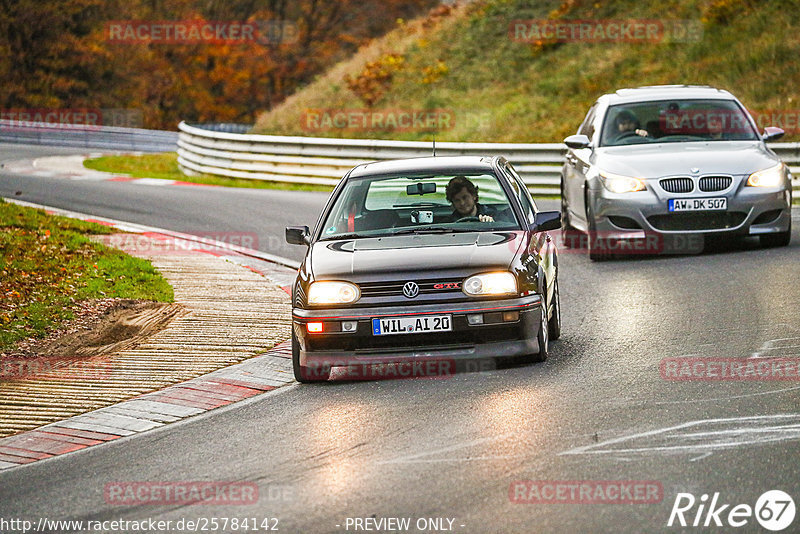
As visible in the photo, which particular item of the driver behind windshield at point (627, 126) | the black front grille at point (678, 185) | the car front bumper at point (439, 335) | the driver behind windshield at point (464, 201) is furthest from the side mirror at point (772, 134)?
the car front bumper at point (439, 335)

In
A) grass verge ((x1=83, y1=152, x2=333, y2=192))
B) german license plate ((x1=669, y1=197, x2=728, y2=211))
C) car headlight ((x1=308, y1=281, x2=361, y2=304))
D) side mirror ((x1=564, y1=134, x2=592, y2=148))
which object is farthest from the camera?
grass verge ((x1=83, y1=152, x2=333, y2=192))

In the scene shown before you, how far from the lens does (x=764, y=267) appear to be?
13.2 metres

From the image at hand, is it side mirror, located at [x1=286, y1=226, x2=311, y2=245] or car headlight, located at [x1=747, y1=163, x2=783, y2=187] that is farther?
car headlight, located at [x1=747, y1=163, x2=783, y2=187]

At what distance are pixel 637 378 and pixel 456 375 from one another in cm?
128

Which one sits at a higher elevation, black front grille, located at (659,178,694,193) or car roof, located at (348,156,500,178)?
car roof, located at (348,156,500,178)

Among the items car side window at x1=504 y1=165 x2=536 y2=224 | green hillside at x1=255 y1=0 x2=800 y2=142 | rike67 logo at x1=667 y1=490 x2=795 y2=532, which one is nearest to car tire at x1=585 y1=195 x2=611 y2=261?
car side window at x1=504 y1=165 x2=536 y2=224

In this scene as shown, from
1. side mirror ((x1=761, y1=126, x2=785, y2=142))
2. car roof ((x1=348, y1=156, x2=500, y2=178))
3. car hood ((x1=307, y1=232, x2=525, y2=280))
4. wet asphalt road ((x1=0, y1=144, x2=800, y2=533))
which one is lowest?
wet asphalt road ((x1=0, y1=144, x2=800, y2=533))

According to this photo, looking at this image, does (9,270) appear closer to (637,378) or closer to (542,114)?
(637,378)

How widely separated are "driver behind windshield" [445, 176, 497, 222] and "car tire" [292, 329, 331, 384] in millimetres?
1661

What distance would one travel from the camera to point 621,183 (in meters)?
14.1

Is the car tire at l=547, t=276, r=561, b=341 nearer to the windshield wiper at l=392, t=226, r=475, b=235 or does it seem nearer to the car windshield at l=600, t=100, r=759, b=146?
the windshield wiper at l=392, t=226, r=475, b=235

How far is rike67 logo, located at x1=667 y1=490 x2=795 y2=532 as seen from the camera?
17.8ft

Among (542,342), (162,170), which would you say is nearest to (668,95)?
(542,342)

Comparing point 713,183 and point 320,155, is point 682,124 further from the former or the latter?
point 320,155
